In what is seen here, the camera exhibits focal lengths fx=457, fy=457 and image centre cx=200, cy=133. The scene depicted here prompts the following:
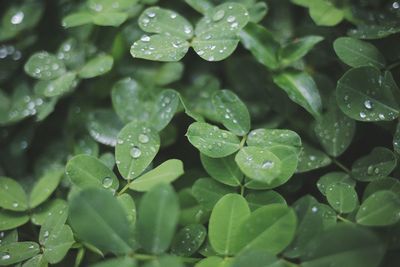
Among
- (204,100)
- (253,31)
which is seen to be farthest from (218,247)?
(253,31)

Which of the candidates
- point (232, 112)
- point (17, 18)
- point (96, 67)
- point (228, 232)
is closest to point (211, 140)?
point (232, 112)

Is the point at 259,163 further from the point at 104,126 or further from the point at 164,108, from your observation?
the point at 104,126

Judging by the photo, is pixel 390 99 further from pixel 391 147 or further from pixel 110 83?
→ pixel 110 83

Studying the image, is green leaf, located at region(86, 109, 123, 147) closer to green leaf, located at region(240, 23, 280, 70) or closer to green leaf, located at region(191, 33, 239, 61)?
green leaf, located at region(191, 33, 239, 61)

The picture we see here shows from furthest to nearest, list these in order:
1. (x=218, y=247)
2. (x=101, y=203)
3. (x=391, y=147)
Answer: (x=391, y=147) → (x=218, y=247) → (x=101, y=203)

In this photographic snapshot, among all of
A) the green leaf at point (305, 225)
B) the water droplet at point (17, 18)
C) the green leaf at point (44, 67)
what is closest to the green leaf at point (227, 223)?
the green leaf at point (305, 225)
